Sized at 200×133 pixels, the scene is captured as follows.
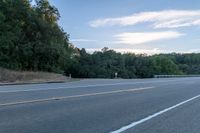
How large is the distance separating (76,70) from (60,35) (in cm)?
3868

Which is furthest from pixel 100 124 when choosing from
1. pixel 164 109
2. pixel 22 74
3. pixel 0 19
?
pixel 0 19

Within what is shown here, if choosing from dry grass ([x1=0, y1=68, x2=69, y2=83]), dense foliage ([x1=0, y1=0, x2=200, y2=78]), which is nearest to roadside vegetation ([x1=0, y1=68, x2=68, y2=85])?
dry grass ([x1=0, y1=68, x2=69, y2=83])

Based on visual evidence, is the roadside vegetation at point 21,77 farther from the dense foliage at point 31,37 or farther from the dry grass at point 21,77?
the dense foliage at point 31,37

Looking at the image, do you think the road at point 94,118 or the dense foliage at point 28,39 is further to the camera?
the dense foliage at point 28,39

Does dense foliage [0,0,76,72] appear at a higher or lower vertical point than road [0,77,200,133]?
higher

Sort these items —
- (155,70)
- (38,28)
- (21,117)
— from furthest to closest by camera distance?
1. (155,70)
2. (38,28)
3. (21,117)

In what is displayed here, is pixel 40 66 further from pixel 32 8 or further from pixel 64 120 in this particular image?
pixel 64 120

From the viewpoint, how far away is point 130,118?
1274 centimetres

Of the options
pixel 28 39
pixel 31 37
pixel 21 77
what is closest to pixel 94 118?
pixel 21 77

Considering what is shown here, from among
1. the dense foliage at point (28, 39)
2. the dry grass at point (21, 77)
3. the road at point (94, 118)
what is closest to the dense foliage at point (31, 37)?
the dense foliage at point (28, 39)

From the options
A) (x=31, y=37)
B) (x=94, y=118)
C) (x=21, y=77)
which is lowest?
(x=94, y=118)

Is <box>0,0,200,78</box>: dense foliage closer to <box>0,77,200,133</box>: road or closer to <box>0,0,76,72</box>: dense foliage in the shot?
<box>0,0,76,72</box>: dense foliage

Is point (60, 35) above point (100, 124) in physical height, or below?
above

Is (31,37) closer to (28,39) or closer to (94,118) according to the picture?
(28,39)
